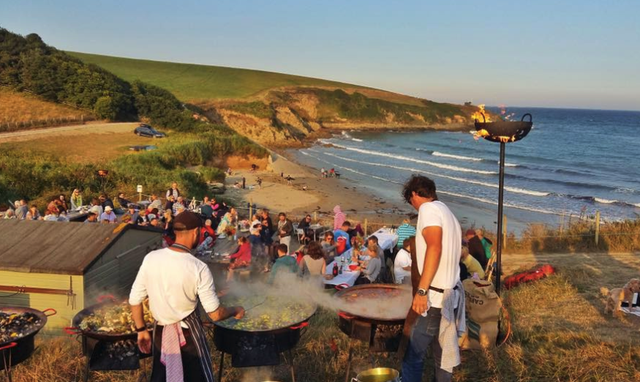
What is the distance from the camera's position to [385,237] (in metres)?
12.3

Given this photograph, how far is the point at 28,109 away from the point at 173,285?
4722 cm

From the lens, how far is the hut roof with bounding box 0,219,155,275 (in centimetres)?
629

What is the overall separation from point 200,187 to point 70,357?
18588 mm

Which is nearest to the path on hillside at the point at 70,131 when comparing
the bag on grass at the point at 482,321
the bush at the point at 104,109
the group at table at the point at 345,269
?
the bush at the point at 104,109

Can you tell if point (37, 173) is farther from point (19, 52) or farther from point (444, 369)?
point (19, 52)

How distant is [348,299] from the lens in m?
5.31

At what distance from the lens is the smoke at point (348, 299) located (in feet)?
16.2

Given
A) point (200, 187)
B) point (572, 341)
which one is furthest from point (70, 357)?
point (200, 187)

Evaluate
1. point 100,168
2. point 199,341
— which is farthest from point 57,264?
point 100,168

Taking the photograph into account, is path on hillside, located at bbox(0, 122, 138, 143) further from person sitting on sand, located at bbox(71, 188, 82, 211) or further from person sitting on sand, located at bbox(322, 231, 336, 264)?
person sitting on sand, located at bbox(322, 231, 336, 264)

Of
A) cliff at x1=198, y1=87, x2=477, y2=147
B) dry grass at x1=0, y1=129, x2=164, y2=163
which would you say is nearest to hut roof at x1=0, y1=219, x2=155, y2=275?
dry grass at x1=0, y1=129, x2=164, y2=163

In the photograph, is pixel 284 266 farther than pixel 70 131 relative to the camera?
No

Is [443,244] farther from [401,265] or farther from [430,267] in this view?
[401,265]

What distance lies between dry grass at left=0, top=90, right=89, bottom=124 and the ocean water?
2249cm
